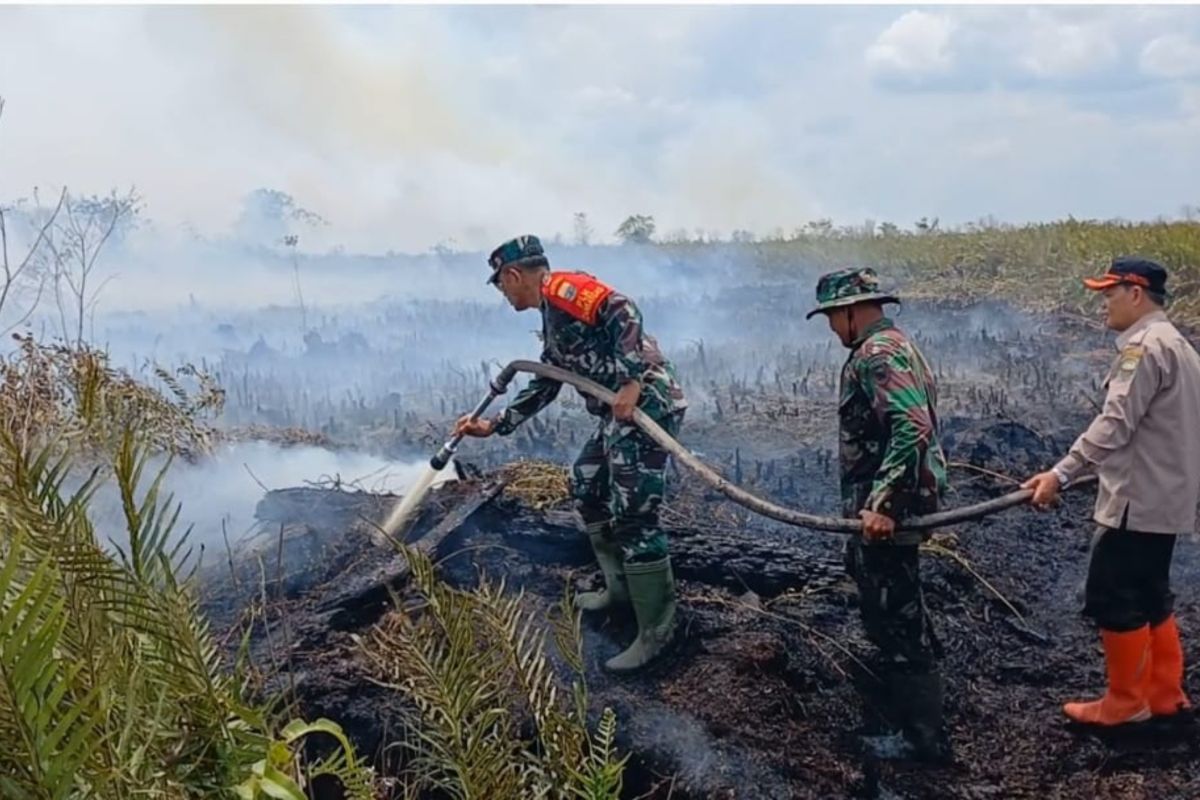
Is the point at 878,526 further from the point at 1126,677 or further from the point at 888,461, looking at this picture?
the point at 1126,677

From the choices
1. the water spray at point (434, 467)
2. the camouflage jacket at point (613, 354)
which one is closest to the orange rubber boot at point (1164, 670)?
the camouflage jacket at point (613, 354)

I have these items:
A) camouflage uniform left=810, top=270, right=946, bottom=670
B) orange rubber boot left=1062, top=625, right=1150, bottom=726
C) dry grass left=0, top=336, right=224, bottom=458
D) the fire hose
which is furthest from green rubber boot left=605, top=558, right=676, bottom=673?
dry grass left=0, top=336, right=224, bottom=458

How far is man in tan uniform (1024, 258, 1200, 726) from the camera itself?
417 centimetres

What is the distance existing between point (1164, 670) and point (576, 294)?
2.92m

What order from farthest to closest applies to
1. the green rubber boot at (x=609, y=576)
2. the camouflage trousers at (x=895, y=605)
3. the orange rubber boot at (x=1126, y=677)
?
the green rubber boot at (x=609, y=576), the orange rubber boot at (x=1126, y=677), the camouflage trousers at (x=895, y=605)

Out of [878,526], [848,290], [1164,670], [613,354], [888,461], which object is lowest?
[1164,670]

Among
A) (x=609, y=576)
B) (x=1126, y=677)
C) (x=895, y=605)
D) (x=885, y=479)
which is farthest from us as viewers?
(x=609, y=576)

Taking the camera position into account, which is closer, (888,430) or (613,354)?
(888,430)

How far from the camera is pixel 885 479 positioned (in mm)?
3967

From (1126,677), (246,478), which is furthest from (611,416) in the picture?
(246,478)

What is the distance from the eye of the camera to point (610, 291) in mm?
4730

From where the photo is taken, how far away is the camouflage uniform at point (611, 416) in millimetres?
4672

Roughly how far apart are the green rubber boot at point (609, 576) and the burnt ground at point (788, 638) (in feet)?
0.27

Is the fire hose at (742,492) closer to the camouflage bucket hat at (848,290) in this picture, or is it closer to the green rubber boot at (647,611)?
the green rubber boot at (647,611)
